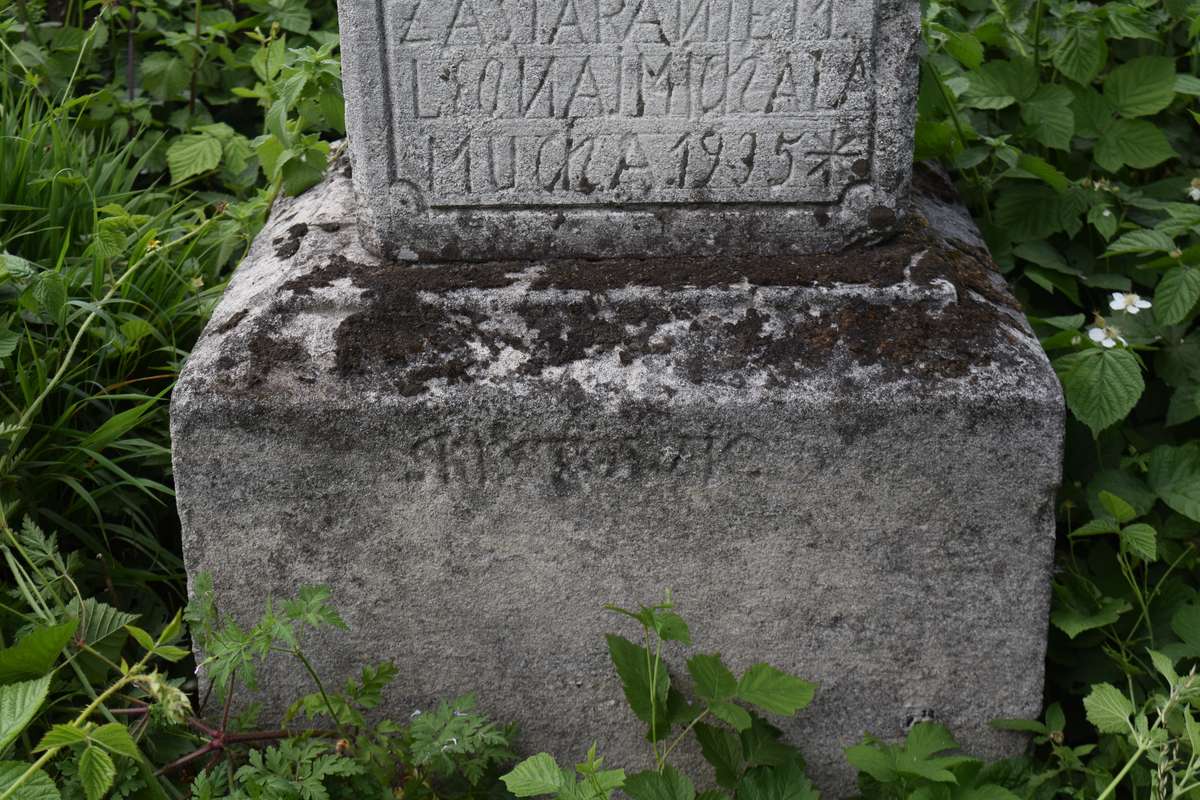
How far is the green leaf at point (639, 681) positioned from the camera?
6.44 feet

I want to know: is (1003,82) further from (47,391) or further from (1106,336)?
(47,391)

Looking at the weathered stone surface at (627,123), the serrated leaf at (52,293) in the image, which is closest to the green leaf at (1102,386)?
the weathered stone surface at (627,123)

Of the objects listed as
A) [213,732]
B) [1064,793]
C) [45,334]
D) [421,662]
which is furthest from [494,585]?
[45,334]

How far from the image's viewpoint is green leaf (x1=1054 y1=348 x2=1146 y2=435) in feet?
7.09

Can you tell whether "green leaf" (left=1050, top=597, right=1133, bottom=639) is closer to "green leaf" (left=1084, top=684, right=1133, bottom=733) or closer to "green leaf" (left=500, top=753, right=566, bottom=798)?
"green leaf" (left=1084, top=684, right=1133, bottom=733)

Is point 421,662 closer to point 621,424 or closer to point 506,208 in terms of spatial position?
point 621,424

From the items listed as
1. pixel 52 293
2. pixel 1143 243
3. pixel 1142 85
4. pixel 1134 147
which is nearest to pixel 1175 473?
pixel 1143 243

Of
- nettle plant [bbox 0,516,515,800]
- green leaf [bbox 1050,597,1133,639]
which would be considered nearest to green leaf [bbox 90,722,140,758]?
nettle plant [bbox 0,516,515,800]

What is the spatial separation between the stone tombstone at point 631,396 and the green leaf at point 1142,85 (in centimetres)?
84

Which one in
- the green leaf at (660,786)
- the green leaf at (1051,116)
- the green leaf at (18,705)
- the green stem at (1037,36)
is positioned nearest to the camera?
the green leaf at (18,705)

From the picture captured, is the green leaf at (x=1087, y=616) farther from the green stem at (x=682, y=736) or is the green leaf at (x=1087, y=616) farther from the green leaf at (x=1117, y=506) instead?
the green stem at (x=682, y=736)

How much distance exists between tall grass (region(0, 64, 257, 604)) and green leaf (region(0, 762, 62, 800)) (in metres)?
0.62

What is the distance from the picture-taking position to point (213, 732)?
195 cm

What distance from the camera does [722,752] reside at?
6.58ft
